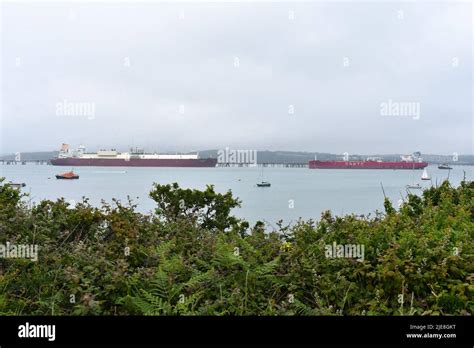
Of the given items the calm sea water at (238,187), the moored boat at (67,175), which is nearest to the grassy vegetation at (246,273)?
the calm sea water at (238,187)

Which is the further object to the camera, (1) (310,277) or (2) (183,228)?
(2) (183,228)

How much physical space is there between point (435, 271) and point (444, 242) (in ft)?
1.54

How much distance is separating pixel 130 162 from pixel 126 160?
1094 millimetres

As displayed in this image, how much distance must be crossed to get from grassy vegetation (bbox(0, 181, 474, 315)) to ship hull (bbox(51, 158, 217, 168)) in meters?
8.37

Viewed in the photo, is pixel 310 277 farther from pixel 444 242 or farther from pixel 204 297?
pixel 444 242

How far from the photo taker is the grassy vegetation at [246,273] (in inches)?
132

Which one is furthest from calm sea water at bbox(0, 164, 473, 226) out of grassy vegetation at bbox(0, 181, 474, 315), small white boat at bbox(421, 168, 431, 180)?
grassy vegetation at bbox(0, 181, 474, 315)

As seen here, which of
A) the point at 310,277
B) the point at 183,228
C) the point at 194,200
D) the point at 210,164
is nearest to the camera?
the point at 310,277

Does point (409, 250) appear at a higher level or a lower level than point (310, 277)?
higher

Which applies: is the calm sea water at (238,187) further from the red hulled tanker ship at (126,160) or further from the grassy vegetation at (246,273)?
the grassy vegetation at (246,273)

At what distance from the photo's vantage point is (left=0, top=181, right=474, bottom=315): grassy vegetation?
3.35 m
